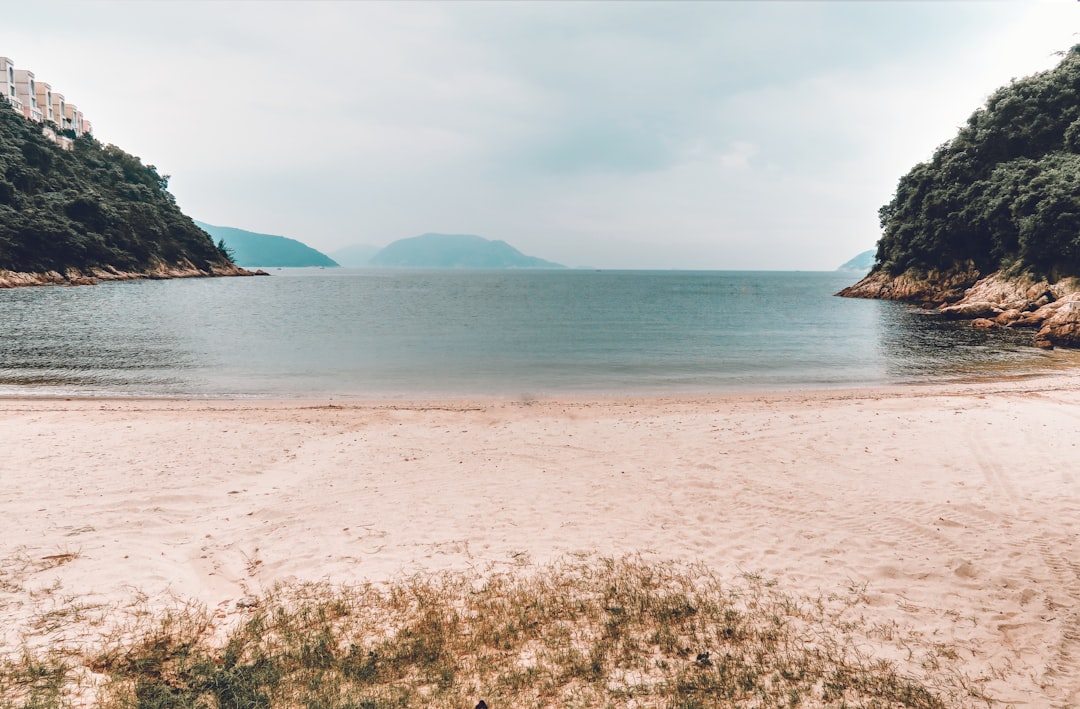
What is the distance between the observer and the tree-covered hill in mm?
83562

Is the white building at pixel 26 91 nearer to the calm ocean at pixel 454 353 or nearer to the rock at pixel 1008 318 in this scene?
the calm ocean at pixel 454 353

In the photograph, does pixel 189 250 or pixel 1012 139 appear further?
pixel 189 250

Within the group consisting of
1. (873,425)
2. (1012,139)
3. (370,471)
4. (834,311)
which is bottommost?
(370,471)

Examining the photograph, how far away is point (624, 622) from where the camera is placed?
6059mm

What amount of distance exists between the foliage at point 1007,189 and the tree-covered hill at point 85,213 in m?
124

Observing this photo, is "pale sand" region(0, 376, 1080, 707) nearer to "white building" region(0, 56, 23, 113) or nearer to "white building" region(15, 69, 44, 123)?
"white building" region(0, 56, 23, 113)

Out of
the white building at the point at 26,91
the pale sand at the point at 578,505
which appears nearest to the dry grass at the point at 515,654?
the pale sand at the point at 578,505

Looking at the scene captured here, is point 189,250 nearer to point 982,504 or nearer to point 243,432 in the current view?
point 243,432

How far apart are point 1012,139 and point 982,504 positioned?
233 feet

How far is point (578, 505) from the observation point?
9.84 meters

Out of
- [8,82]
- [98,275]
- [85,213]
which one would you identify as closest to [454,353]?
[98,275]

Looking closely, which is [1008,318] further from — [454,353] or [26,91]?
[26,91]

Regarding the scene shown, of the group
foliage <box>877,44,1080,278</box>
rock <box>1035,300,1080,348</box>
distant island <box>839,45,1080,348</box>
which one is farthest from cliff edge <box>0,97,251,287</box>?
foliage <box>877,44,1080,278</box>

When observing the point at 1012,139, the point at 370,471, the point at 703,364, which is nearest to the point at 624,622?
the point at 370,471
